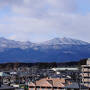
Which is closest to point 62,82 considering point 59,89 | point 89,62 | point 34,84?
point 59,89

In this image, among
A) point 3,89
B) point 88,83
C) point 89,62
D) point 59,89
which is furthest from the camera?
point 89,62

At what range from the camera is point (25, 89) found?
2539 inches

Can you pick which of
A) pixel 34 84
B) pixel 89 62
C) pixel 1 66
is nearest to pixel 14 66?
pixel 1 66

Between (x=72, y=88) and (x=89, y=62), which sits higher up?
(x=89, y=62)

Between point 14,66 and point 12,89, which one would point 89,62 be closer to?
point 12,89

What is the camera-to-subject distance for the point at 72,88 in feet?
180

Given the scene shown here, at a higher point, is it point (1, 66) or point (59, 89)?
point (1, 66)

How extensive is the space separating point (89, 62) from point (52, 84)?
33904 mm

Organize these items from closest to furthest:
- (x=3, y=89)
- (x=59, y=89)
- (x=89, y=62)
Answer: (x=3, y=89), (x=59, y=89), (x=89, y=62)

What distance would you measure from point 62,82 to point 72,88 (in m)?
4.73

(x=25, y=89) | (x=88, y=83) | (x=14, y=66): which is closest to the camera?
(x=25, y=89)

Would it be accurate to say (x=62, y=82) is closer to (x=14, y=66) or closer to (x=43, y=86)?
(x=43, y=86)

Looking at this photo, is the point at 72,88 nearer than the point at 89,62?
Yes

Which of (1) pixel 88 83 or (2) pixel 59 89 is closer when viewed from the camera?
(2) pixel 59 89
